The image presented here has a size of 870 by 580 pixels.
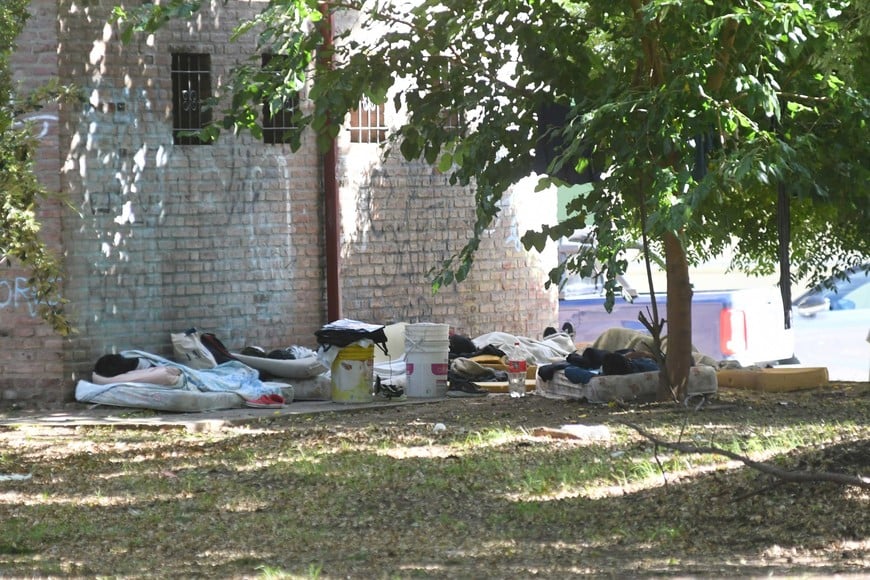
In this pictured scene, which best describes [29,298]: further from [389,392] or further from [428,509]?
[428,509]

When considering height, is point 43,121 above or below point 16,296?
above

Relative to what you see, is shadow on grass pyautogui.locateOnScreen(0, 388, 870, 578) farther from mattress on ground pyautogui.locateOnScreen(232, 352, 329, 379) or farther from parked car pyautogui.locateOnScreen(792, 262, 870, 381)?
parked car pyautogui.locateOnScreen(792, 262, 870, 381)

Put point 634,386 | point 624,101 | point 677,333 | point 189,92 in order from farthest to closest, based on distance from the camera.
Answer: point 189,92 < point 634,386 < point 677,333 < point 624,101

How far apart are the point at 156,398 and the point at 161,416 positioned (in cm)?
31

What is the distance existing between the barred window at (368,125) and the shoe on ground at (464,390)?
3.04 m

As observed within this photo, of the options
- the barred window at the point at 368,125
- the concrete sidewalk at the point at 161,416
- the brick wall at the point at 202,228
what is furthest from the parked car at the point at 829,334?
the concrete sidewalk at the point at 161,416

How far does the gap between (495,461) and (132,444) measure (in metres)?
3.18

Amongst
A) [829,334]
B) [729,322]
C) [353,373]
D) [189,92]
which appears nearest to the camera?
[353,373]

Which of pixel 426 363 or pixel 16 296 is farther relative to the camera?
pixel 426 363

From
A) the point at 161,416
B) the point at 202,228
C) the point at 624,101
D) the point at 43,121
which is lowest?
the point at 161,416

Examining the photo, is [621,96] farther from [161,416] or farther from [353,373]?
[161,416]

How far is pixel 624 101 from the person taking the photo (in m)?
10.1

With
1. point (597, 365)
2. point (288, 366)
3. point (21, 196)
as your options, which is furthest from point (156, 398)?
point (21, 196)

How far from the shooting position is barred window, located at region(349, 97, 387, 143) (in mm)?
14984
